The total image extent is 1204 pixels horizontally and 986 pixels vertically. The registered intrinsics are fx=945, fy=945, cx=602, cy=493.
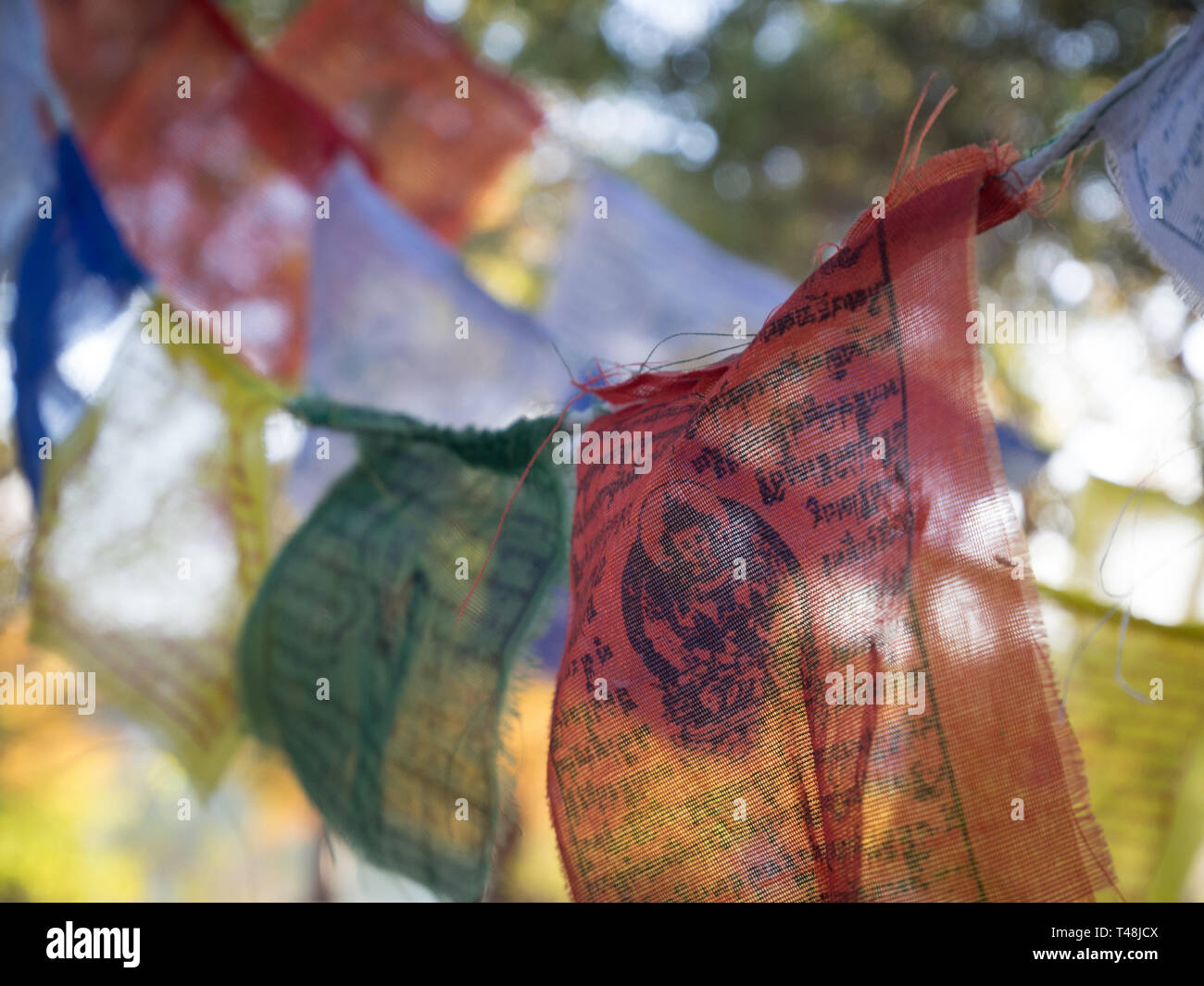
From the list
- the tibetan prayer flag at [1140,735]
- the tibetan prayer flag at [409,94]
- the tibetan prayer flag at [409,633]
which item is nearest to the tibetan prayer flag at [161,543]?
the tibetan prayer flag at [409,633]

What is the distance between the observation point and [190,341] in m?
1.45

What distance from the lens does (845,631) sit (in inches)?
28.2

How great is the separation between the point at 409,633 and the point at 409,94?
1699mm

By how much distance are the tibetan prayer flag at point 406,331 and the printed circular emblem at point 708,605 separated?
127 centimetres

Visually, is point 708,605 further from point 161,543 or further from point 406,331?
point 406,331

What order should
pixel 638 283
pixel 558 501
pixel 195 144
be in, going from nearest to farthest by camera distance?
pixel 558 501 < pixel 195 144 < pixel 638 283

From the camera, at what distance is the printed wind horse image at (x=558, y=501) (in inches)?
27.7

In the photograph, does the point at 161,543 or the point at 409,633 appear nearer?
the point at 409,633

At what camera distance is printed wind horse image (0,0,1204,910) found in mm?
704

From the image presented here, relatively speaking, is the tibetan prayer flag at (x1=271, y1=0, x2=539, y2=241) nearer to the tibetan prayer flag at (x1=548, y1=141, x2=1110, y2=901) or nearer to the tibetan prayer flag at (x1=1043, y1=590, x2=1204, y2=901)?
the tibetan prayer flag at (x1=1043, y1=590, x2=1204, y2=901)

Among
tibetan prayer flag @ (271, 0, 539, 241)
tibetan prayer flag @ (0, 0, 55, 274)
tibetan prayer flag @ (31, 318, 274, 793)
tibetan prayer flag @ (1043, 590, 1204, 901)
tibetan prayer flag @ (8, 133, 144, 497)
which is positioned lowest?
tibetan prayer flag @ (1043, 590, 1204, 901)

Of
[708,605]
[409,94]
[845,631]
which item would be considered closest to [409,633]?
[708,605]

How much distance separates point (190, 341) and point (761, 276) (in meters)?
1.40

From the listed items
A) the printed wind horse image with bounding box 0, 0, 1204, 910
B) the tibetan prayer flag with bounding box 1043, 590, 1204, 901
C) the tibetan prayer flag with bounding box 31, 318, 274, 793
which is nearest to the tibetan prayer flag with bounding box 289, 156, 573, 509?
the printed wind horse image with bounding box 0, 0, 1204, 910
